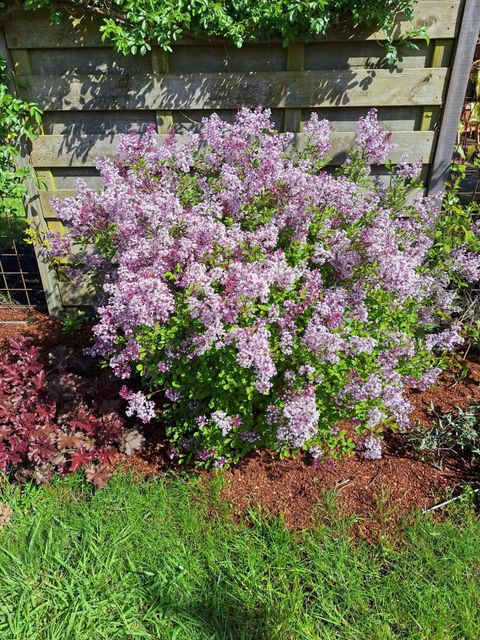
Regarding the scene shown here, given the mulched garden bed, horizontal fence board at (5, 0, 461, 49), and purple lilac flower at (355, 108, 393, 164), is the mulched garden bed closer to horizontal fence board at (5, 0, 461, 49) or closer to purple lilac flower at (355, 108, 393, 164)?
purple lilac flower at (355, 108, 393, 164)

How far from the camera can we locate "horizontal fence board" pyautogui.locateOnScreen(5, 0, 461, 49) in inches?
119

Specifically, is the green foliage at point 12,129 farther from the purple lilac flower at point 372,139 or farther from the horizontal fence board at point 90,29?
the purple lilac flower at point 372,139

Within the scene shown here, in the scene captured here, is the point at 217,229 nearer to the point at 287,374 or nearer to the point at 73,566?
the point at 287,374

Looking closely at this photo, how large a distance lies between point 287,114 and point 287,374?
1963 millimetres

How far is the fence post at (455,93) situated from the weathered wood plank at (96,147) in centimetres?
9

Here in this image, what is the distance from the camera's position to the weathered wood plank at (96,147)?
132 inches

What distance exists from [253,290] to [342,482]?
1.28 meters

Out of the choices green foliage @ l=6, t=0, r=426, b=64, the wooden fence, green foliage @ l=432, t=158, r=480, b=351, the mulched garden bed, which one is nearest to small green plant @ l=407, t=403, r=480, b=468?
the mulched garden bed

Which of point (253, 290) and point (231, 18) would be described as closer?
point (253, 290)

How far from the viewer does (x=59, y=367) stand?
122 inches

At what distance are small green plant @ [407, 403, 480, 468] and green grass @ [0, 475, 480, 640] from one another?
376 millimetres

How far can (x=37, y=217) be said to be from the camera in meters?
3.79

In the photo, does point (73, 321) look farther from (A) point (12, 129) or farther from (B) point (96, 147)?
(A) point (12, 129)

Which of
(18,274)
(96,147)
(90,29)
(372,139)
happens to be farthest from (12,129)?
(372,139)
